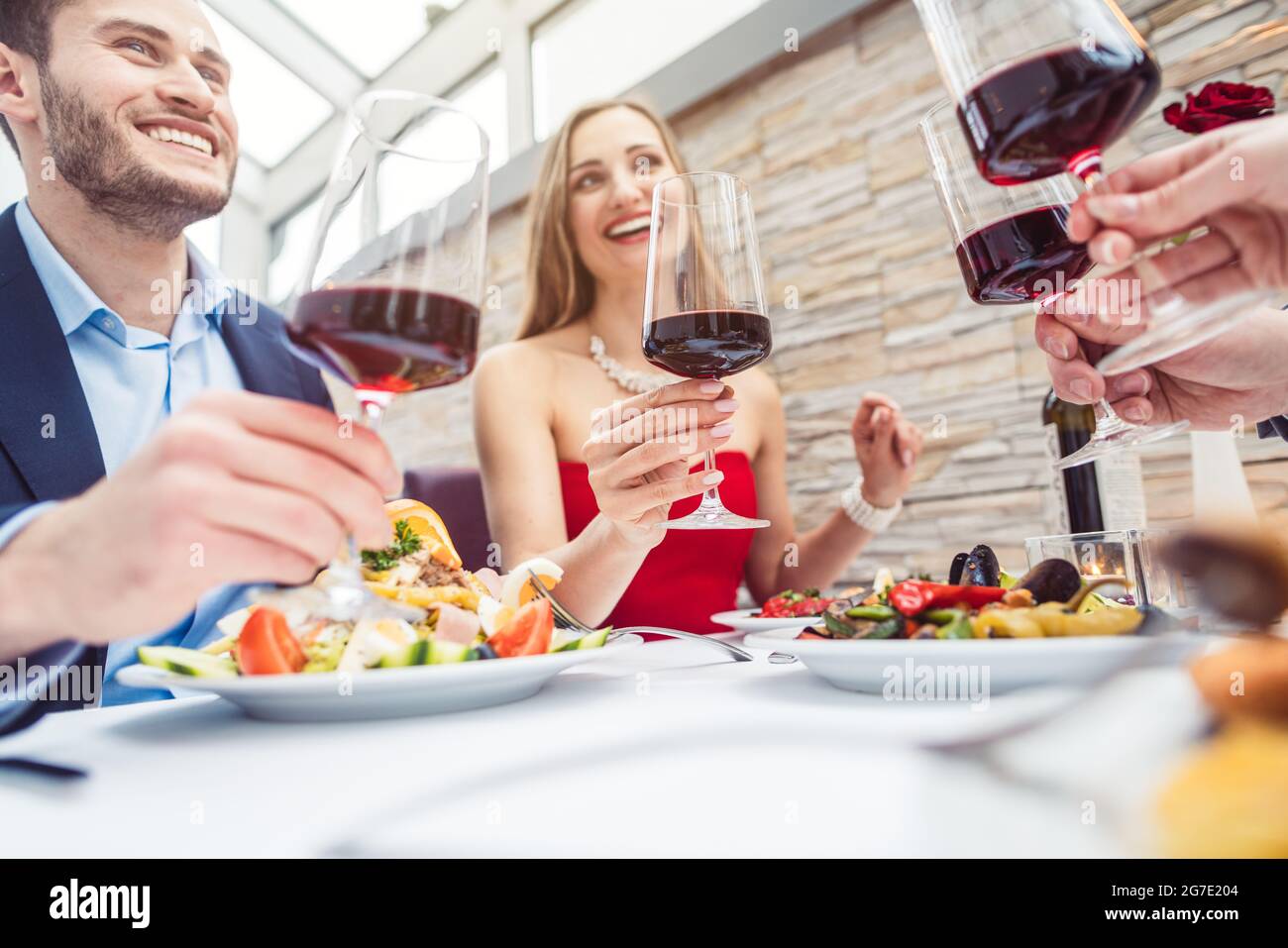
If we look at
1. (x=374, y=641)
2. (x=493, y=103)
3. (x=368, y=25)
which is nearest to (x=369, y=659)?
(x=374, y=641)

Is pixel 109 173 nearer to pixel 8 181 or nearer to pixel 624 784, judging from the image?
pixel 624 784

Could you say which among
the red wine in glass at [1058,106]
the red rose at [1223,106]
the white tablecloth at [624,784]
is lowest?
the white tablecloth at [624,784]

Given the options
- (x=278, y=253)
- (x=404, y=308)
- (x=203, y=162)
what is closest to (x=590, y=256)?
(x=203, y=162)

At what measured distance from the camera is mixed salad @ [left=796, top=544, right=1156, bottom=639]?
62cm

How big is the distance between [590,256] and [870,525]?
106 cm

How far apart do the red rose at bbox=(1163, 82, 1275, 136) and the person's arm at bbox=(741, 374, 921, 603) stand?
65cm

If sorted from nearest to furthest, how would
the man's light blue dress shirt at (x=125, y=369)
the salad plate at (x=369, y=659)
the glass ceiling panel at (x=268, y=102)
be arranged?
the salad plate at (x=369, y=659)
the man's light blue dress shirt at (x=125, y=369)
the glass ceiling panel at (x=268, y=102)

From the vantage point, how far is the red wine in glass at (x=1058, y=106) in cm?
60

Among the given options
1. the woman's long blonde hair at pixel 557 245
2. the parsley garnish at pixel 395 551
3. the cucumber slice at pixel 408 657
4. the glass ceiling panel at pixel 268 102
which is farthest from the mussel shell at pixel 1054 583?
the glass ceiling panel at pixel 268 102

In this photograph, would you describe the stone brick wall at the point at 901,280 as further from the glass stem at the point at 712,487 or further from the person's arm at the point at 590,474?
the glass stem at the point at 712,487

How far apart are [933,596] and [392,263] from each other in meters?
0.54

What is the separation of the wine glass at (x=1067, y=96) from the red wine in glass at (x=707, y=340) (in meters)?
0.38

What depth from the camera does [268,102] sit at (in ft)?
20.5

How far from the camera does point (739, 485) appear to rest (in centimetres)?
209
